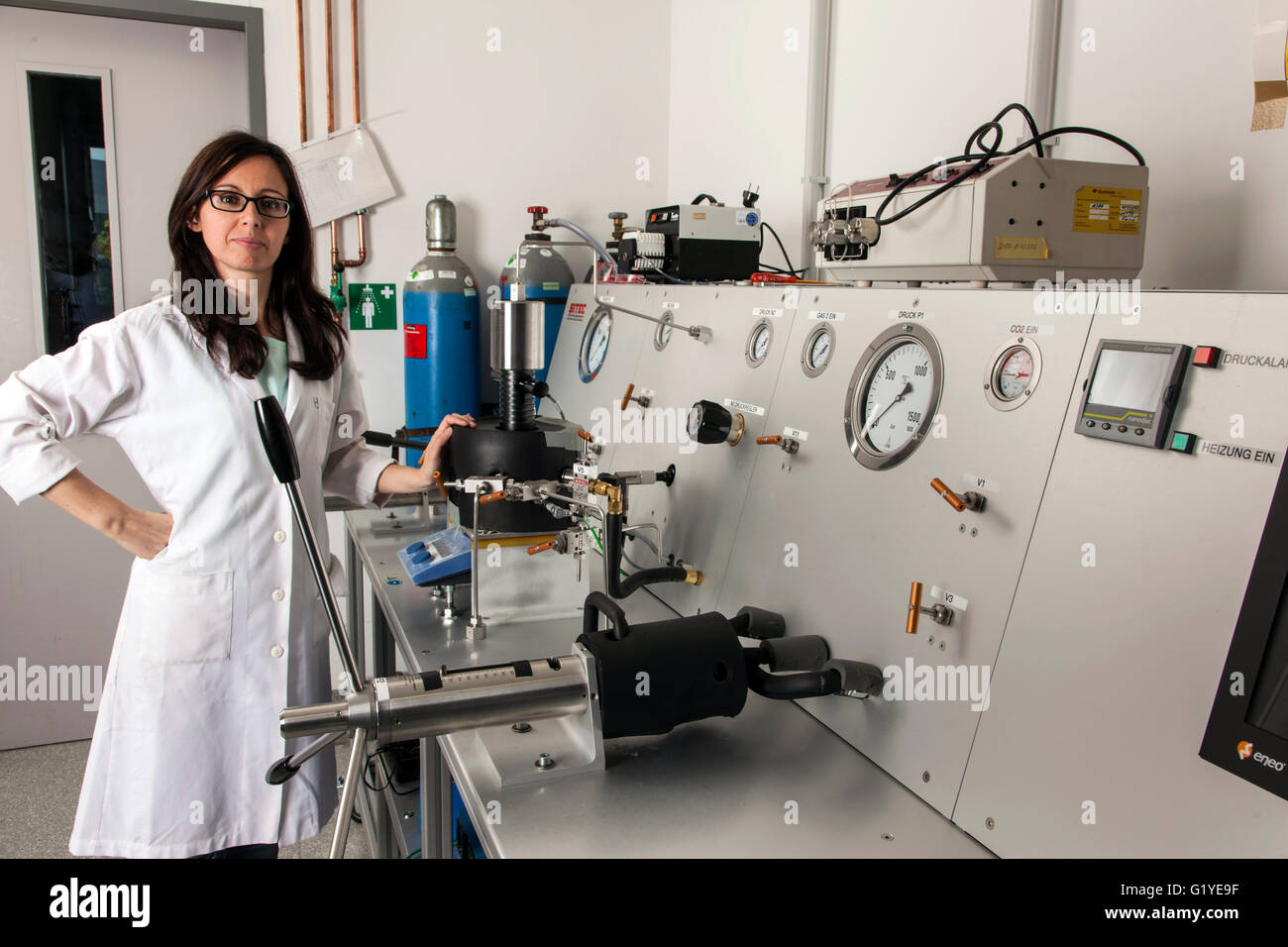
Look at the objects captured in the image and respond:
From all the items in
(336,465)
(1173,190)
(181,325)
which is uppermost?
(1173,190)

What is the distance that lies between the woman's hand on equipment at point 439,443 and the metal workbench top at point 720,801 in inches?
24.0

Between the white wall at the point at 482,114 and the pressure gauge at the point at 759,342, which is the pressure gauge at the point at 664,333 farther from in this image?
the white wall at the point at 482,114

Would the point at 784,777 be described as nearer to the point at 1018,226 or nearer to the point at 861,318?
the point at 861,318

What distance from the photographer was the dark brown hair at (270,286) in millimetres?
1594

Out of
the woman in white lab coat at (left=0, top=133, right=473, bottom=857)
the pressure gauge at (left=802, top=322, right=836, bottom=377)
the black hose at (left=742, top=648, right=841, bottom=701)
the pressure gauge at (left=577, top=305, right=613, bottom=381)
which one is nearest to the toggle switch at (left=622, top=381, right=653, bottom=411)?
the pressure gauge at (left=577, top=305, right=613, bottom=381)

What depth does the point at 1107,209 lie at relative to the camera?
1.33 meters

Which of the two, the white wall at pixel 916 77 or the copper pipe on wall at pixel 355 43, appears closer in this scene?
the white wall at pixel 916 77

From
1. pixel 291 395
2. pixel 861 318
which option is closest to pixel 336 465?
pixel 291 395

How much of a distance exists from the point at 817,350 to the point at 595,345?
1.09 meters

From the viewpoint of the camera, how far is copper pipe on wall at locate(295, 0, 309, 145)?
3020 mm

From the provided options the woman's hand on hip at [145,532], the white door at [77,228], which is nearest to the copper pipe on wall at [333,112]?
the white door at [77,228]

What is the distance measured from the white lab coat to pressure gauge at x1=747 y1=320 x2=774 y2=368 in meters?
0.84

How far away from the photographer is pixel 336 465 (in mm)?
1907
